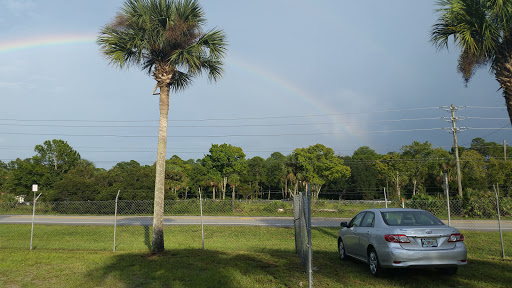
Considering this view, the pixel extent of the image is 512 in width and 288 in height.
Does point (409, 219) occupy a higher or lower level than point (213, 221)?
higher

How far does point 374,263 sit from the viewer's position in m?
7.67

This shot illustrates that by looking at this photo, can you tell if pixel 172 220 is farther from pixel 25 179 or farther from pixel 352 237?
pixel 25 179

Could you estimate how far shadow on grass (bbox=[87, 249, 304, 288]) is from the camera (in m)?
7.46

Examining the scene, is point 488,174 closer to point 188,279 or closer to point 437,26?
point 437,26

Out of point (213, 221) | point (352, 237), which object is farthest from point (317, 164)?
point (352, 237)

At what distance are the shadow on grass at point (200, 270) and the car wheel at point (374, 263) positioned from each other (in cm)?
157

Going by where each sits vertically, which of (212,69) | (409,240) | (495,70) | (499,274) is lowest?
(499,274)

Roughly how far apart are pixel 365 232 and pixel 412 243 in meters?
1.44

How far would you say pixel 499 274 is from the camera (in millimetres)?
7887

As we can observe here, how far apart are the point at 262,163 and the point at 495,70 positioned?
66.0 metres

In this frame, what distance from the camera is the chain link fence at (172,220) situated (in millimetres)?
15156

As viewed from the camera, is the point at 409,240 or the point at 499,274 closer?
the point at 409,240

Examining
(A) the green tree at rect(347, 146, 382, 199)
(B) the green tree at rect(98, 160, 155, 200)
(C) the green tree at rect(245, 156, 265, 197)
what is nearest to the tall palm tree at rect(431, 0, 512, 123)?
(B) the green tree at rect(98, 160, 155, 200)

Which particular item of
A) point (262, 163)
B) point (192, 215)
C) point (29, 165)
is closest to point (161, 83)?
point (192, 215)
